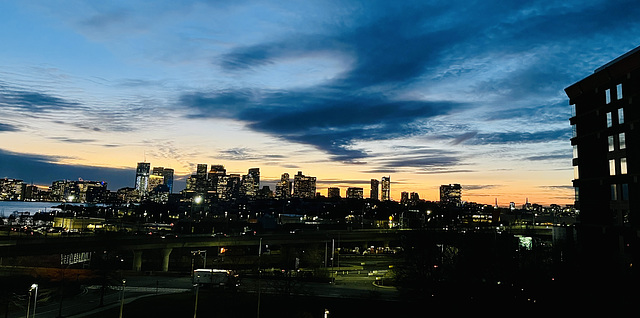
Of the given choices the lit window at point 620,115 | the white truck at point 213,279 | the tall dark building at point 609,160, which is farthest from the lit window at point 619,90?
the white truck at point 213,279

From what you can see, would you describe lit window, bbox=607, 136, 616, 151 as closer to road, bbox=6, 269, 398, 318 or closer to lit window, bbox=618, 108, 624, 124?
lit window, bbox=618, 108, 624, 124

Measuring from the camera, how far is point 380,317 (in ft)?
161

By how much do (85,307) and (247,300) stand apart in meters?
21.2

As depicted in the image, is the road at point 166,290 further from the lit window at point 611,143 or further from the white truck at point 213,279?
the lit window at point 611,143

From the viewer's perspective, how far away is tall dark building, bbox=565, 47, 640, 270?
184 feet

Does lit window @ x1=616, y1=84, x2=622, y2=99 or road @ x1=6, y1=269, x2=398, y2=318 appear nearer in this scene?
road @ x1=6, y1=269, x2=398, y2=318

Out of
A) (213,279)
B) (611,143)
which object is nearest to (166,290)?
(213,279)

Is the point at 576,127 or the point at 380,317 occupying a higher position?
the point at 576,127

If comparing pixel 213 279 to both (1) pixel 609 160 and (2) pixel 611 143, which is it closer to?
(1) pixel 609 160

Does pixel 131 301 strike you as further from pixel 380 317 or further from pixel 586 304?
pixel 586 304

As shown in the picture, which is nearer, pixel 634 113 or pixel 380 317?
pixel 380 317

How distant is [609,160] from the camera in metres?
61.1

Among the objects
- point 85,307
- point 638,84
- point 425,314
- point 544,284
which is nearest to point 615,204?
point 638,84

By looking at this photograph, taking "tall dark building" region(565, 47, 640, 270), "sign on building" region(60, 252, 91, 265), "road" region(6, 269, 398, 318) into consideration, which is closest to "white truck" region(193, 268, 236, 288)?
"road" region(6, 269, 398, 318)
